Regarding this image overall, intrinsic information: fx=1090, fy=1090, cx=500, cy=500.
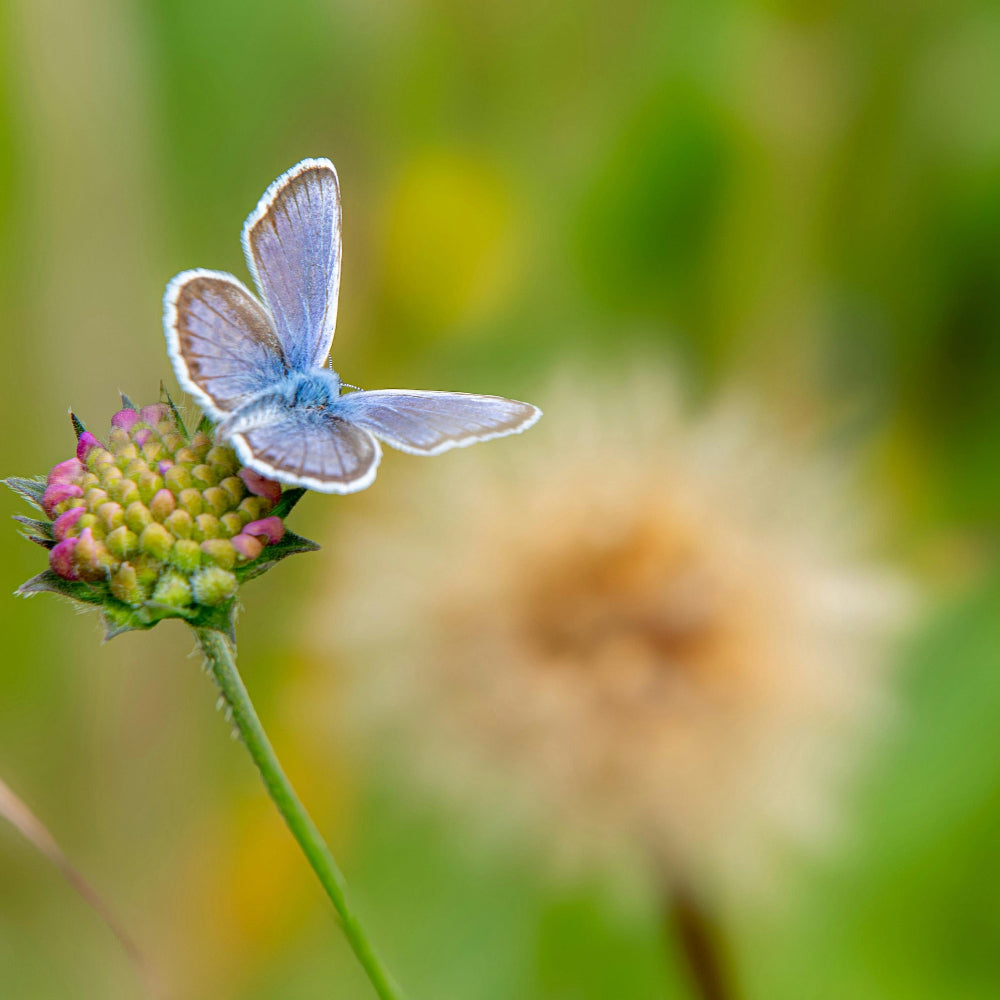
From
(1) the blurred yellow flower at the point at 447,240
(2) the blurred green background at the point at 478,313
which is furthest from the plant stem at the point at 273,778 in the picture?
(1) the blurred yellow flower at the point at 447,240

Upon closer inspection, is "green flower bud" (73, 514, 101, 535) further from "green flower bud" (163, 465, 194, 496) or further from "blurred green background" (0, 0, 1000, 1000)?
"blurred green background" (0, 0, 1000, 1000)

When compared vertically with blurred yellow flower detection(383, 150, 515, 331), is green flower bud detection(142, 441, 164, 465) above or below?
above

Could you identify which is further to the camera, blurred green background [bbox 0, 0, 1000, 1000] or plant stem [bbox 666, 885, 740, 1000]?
blurred green background [bbox 0, 0, 1000, 1000]

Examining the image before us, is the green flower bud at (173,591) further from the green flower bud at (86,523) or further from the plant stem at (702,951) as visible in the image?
the plant stem at (702,951)

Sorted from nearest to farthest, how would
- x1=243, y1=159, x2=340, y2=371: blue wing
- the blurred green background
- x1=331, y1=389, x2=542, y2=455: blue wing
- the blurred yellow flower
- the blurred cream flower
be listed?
x1=331, y1=389, x2=542, y2=455: blue wing, x1=243, y1=159, x2=340, y2=371: blue wing, the blurred cream flower, the blurred green background, the blurred yellow flower

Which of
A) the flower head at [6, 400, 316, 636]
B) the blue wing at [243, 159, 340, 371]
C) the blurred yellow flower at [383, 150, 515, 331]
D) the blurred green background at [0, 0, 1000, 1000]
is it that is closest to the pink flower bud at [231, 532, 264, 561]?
the flower head at [6, 400, 316, 636]

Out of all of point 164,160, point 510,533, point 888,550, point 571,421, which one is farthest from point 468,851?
point 164,160

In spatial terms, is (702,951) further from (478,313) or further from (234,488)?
(478,313)

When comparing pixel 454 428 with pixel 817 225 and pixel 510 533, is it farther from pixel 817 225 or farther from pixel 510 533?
pixel 817 225
